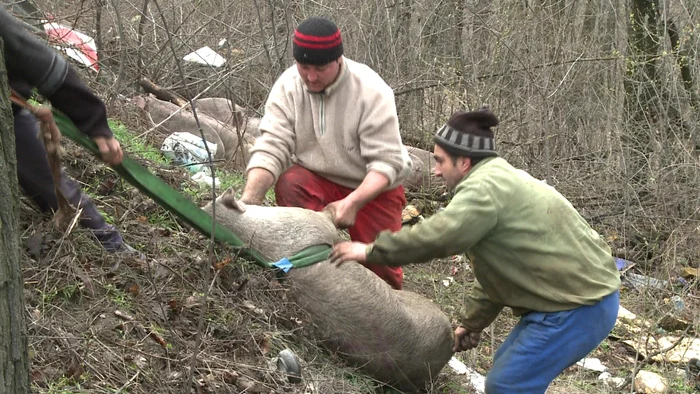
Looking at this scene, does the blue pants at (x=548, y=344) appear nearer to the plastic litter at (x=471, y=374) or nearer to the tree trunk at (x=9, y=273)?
the plastic litter at (x=471, y=374)

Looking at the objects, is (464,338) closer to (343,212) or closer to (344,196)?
(343,212)

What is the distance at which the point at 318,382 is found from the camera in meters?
4.53

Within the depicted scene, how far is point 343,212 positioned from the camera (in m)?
4.99

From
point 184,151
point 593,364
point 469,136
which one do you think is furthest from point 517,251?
point 184,151

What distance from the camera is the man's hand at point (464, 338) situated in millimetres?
5066

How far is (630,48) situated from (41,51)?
350 inches

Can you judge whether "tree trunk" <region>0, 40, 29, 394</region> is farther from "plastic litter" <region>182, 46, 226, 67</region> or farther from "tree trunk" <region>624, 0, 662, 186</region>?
"tree trunk" <region>624, 0, 662, 186</region>

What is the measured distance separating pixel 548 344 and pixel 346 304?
1.10 metres

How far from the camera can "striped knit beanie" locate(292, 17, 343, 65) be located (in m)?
5.04

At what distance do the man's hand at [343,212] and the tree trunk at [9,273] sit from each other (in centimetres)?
257

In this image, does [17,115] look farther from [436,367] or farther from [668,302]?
[668,302]

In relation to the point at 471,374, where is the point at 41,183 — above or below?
above

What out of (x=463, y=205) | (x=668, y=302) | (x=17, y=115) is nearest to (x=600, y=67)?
(x=668, y=302)

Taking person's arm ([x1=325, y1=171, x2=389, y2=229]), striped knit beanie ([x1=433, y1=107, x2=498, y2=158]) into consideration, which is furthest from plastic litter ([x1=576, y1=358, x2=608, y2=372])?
striped knit beanie ([x1=433, y1=107, x2=498, y2=158])
